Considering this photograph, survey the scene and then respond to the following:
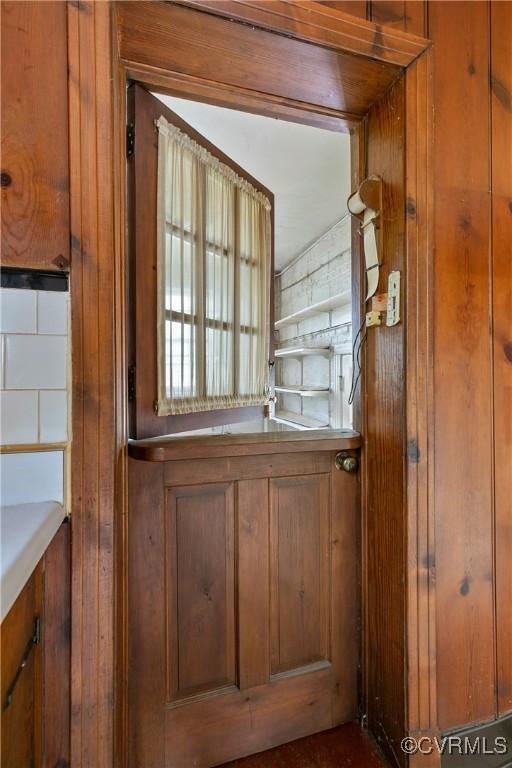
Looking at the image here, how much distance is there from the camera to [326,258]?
2637mm

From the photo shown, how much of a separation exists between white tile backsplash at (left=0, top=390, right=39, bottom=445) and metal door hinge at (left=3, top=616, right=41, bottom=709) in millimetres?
368

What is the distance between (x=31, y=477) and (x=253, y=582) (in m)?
0.76

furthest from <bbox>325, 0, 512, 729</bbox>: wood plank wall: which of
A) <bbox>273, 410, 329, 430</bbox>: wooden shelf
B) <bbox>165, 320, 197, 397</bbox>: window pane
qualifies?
<bbox>273, 410, 329, 430</bbox>: wooden shelf

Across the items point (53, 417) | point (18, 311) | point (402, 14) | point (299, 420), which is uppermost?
point (402, 14)

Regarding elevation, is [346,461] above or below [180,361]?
below

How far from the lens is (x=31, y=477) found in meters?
0.77

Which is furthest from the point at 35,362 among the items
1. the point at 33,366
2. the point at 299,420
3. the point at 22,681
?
the point at 299,420

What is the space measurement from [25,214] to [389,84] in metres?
1.09

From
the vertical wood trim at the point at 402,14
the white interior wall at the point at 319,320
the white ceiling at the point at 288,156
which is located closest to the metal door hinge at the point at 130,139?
the white ceiling at the point at 288,156

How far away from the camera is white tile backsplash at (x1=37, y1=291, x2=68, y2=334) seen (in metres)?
0.78

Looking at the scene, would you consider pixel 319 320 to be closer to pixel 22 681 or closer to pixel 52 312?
pixel 52 312

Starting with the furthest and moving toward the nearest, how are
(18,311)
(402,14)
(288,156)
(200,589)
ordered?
(288,156)
(200,589)
(402,14)
(18,311)

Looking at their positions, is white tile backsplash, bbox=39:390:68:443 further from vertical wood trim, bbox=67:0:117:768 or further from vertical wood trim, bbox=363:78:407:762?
vertical wood trim, bbox=363:78:407:762

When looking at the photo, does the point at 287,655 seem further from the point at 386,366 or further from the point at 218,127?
the point at 218,127
